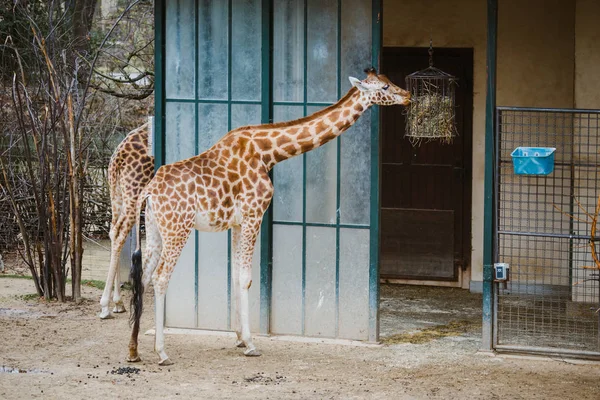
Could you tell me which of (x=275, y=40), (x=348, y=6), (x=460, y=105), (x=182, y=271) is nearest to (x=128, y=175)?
(x=182, y=271)

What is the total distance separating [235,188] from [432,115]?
252cm

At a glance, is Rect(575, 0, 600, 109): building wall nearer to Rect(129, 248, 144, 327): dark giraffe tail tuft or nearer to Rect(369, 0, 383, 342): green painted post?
Rect(369, 0, 383, 342): green painted post

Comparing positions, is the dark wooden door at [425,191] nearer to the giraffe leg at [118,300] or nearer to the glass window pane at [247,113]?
the glass window pane at [247,113]

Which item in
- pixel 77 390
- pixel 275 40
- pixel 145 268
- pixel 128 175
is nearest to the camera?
pixel 77 390

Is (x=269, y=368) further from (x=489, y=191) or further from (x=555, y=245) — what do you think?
(x=555, y=245)

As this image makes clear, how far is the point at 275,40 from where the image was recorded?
8.89 metres

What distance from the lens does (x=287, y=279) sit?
29.3 feet

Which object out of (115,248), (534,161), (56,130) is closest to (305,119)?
(534,161)

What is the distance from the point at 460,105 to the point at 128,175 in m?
3.67

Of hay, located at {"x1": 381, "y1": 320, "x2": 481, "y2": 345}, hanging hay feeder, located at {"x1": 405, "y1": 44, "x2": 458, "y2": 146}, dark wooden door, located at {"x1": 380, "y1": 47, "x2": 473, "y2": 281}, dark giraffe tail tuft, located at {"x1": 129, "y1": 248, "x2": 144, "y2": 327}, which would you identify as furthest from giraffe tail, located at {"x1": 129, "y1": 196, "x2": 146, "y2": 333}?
dark wooden door, located at {"x1": 380, "y1": 47, "x2": 473, "y2": 281}

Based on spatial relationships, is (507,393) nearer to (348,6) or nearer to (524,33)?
(348,6)

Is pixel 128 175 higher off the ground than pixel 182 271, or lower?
higher

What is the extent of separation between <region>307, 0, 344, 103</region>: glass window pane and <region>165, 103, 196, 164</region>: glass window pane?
108cm

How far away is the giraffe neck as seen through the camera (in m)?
8.23
